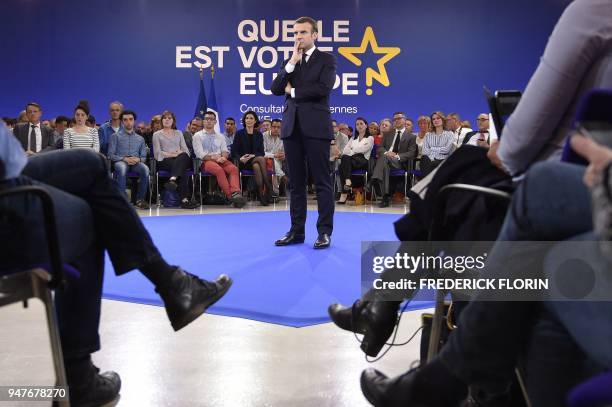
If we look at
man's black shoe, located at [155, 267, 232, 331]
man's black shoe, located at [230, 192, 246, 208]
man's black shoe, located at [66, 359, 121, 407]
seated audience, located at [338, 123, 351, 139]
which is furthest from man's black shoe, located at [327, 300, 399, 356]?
seated audience, located at [338, 123, 351, 139]

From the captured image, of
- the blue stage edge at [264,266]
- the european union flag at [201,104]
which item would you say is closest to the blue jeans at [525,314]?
the blue stage edge at [264,266]

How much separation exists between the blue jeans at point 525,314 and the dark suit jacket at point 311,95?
2.90m

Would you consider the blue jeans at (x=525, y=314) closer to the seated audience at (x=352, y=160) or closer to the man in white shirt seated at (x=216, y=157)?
the man in white shirt seated at (x=216, y=157)

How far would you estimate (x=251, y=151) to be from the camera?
8.07 meters

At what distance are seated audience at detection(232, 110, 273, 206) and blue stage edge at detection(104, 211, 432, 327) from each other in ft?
7.88

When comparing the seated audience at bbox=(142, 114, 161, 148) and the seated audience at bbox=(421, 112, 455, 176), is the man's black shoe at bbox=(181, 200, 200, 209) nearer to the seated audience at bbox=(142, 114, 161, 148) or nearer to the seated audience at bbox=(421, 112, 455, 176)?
the seated audience at bbox=(142, 114, 161, 148)

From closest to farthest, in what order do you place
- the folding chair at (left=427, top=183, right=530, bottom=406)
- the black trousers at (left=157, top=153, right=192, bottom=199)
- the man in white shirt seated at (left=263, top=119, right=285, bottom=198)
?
the folding chair at (left=427, top=183, right=530, bottom=406)
the black trousers at (left=157, top=153, right=192, bottom=199)
the man in white shirt seated at (left=263, top=119, right=285, bottom=198)

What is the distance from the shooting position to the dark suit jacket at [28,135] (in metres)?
7.13

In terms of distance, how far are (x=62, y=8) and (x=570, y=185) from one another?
11522mm

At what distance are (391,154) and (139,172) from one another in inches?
126

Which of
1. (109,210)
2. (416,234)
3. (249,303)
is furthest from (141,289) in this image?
(416,234)

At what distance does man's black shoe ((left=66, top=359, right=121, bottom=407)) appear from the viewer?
1.37m

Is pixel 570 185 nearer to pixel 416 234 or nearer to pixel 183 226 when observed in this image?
pixel 416 234

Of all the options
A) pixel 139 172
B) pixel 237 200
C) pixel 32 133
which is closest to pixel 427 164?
pixel 237 200
